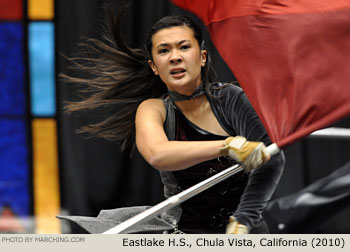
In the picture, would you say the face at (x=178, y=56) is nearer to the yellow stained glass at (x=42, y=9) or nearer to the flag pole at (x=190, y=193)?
the flag pole at (x=190, y=193)

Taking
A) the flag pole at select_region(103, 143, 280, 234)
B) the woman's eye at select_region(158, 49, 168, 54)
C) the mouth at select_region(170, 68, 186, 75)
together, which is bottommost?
the flag pole at select_region(103, 143, 280, 234)

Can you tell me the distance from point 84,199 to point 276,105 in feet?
2.51

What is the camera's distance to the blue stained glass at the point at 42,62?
5.97 ft

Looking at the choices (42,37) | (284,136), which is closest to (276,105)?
(284,136)

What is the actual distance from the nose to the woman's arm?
12 centimetres

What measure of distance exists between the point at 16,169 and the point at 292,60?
95cm

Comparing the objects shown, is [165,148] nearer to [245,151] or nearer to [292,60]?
[245,151]

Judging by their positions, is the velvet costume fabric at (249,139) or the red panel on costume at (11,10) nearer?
the velvet costume fabric at (249,139)

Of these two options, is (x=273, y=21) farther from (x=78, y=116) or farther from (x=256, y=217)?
(x=78, y=116)

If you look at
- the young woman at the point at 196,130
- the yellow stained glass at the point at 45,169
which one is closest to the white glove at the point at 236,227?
the young woman at the point at 196,130

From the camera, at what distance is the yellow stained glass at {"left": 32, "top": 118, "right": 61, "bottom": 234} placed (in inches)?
73.0

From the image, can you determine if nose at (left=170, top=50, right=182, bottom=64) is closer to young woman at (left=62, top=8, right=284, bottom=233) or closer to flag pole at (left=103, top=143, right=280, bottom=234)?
young woman at (left=62, top=8, right=284, bottom=233)

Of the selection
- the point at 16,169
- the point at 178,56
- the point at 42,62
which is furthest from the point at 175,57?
the point at 16,169

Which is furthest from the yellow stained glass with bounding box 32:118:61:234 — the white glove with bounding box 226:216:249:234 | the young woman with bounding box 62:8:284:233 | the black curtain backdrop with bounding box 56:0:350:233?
the white glove with bounding box 226:216:249:234
